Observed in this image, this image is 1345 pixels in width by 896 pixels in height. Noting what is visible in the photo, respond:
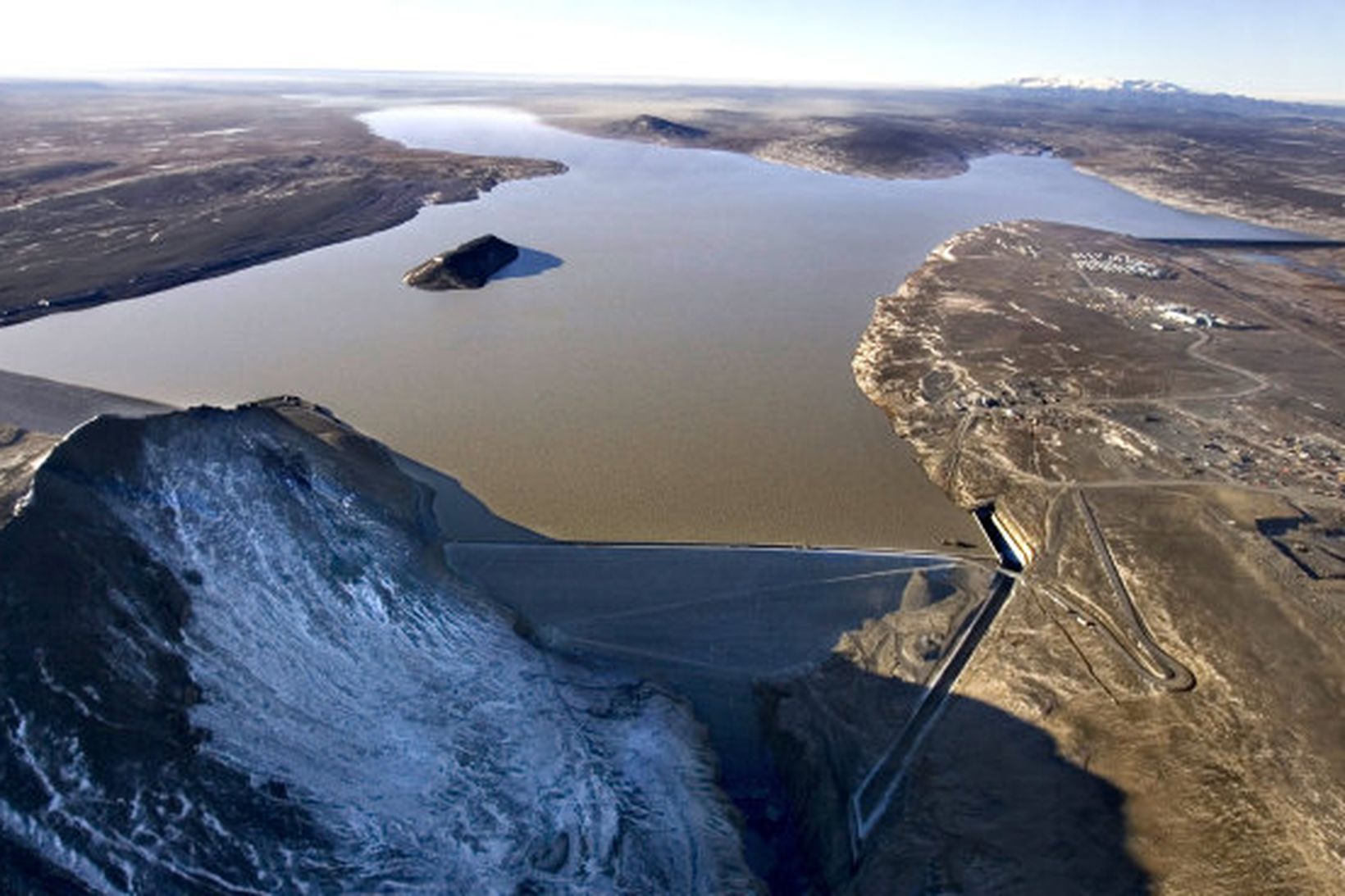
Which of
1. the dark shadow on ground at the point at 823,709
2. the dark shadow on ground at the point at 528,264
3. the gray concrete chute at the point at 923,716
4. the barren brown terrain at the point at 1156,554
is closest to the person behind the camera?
the dark shadow on ground at the point at 823,709

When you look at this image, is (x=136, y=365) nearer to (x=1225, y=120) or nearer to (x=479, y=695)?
(x=479, y=695)

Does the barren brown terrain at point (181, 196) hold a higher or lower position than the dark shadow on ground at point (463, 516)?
higher

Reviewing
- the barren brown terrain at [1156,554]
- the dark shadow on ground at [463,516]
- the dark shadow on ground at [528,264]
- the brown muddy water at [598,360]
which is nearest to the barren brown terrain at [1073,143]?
the brown muddy water at [598,360]

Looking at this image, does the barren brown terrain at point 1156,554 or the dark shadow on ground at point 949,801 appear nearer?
the dark shadow on ground at point 949,801

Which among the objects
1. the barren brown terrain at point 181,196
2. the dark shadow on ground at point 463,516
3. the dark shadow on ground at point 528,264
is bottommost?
the dark shadow on ground at point 463,516

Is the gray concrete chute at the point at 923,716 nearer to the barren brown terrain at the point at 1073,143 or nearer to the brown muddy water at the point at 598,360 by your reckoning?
the brown muddy water at the point at 598,360

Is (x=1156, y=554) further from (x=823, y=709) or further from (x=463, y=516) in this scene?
(x=463, y=516)
